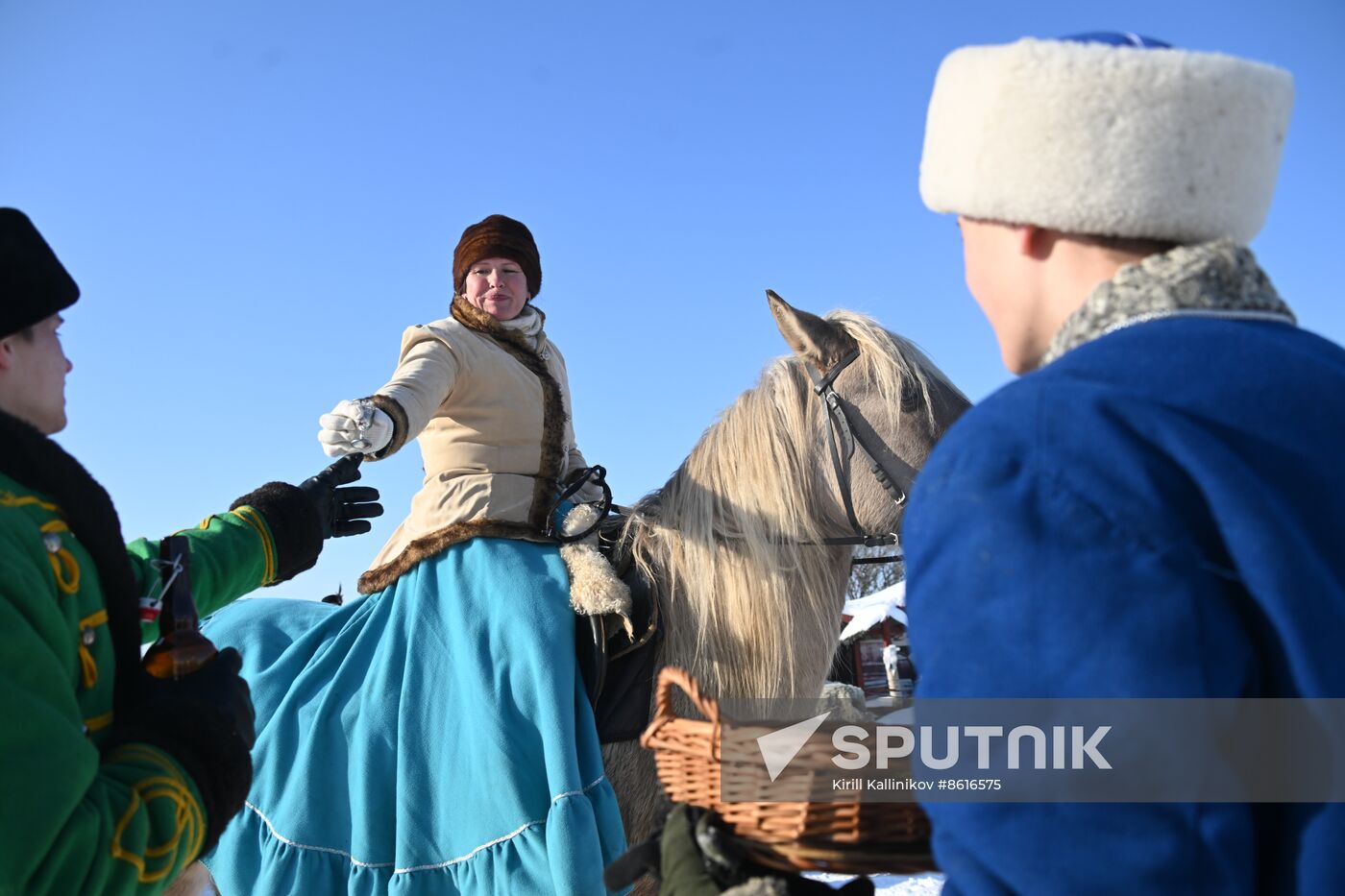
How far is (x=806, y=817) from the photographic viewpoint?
1171 mm

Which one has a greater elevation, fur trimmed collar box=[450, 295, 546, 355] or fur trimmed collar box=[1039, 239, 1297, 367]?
fur trimmed collar box=[450, 295, 546, 355]

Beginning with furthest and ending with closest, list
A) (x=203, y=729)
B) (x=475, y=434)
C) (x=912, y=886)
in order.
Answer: (x=912, y=886) → (x=475, y=434) → (x=203, y=729)

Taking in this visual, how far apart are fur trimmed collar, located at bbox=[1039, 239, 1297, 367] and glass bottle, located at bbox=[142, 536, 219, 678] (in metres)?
1.45

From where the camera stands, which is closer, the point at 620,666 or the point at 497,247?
the point at 620,666

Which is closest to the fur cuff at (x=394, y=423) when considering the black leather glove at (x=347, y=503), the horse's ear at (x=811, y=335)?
the black leather glove at (x=347, y=503)

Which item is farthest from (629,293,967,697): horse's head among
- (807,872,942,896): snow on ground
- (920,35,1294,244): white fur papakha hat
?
(807,872,942,896): snow on ground

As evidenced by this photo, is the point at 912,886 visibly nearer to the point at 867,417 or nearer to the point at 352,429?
the point at 867,417

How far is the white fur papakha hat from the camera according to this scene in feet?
3.47

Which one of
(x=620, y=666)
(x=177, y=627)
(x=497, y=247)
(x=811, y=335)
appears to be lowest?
(x=620, y=666)

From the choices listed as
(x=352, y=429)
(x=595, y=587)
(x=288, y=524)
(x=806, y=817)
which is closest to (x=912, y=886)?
(x=595, y=587)

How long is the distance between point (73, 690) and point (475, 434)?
206cm

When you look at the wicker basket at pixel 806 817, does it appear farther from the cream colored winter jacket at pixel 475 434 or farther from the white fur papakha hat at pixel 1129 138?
the cream colored winter jacket at pixel 475 434

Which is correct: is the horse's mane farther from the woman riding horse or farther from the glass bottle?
the glass bottle

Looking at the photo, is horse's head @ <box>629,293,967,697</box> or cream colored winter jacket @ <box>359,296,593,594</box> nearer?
horse's head @ <box>629,293,967,697</box>
